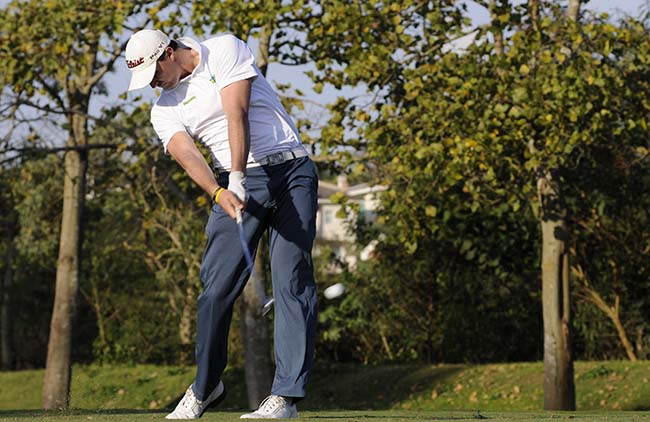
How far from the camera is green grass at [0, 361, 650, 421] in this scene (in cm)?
1798

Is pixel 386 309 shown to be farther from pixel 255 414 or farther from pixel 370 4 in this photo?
pixel 255 414

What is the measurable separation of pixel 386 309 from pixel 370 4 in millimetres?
8503

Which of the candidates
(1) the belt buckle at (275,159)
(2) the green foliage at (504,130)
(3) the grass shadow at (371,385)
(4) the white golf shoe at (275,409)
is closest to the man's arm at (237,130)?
(1) the belt buckle at (275,159)

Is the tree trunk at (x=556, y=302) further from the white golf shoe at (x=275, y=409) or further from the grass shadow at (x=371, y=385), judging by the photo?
the white golf shoe at (x=275, y=409)

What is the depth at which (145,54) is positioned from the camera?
21.4 feet

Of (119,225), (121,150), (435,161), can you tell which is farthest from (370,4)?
(119,225)

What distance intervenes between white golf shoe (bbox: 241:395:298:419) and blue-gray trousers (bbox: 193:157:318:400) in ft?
0.17

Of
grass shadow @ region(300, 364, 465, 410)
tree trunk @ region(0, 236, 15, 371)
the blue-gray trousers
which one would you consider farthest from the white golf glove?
tree trunk @ region(0, 236, 15, 371)

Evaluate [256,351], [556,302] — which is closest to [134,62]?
[556,302]

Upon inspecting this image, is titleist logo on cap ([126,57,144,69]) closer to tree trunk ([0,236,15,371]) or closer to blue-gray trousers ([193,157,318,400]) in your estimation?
blue-gray trousers ([193,157,318,400])

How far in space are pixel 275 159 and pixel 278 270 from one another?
61cm

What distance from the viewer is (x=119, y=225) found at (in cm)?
3734

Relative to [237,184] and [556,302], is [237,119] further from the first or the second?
[556,302]

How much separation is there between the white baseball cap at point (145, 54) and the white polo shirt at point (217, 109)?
19 centimetres
